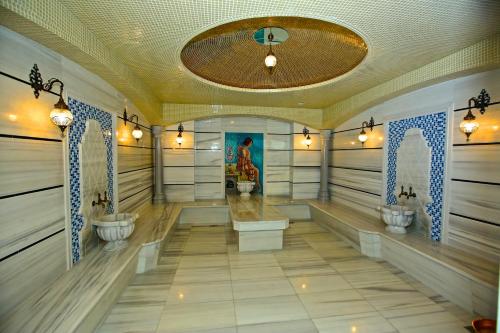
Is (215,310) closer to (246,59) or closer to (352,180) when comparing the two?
(246,59)

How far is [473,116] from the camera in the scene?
3178 millimetres

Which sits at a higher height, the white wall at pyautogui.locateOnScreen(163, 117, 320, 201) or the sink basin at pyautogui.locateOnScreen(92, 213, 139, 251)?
the white wall at pyautogui.locateOnScreen(163, 117, 320, 201)

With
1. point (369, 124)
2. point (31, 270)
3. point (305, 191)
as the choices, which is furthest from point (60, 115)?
point (305, 191)

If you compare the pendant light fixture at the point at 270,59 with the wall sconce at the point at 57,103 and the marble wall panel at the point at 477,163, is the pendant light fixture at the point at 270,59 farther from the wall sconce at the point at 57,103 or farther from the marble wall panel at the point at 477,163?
the marble wall panel at the point at 477,163

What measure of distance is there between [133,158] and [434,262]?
5.46 metres

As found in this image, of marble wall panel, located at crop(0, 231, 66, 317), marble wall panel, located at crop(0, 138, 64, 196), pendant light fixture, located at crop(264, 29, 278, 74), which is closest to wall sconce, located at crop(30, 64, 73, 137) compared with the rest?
marble wall panel, located at crop(0, 138, 64, 196)

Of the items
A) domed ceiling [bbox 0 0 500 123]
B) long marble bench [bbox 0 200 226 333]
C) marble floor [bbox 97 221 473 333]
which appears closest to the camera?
long marble bench [bbox 0 200 226 333]

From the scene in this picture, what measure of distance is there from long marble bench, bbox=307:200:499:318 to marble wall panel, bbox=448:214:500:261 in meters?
0.10

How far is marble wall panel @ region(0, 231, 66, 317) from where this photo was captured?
6.50 ft

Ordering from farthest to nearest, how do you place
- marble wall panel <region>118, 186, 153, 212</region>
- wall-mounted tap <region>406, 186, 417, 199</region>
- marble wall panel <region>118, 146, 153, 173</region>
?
marble wall panel <region>118, 186, 153, 212</region> < marble wall panel <region>118, 146, 153, 173</region> < wall-mounted tap <region>406, 186, 417, 199</region>

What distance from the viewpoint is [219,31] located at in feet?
10.4

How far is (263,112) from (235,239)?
133 inches

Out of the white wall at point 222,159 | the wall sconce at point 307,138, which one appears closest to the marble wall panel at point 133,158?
the white wall at point 222,159

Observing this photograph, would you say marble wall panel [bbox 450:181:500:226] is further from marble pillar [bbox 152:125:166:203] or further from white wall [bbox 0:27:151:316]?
marble pillar [bbox 152:125:166:203]
